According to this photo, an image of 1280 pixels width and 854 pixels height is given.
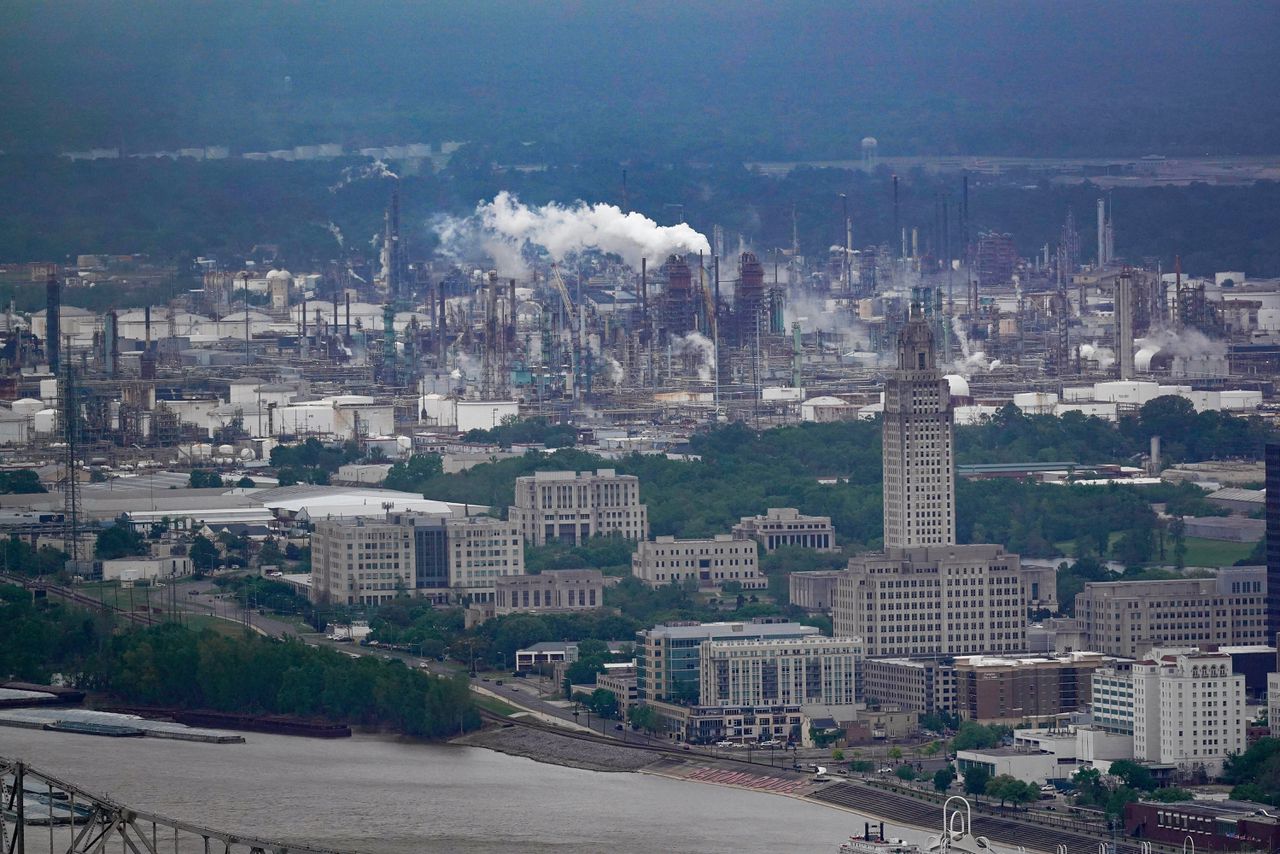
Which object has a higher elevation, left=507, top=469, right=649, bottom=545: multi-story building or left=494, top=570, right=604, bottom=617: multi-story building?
left=507, top=469, right=649, bottom=545: multi-story building

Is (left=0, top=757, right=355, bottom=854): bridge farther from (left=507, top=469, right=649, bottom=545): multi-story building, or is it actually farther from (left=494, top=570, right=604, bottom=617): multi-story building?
(left=507, top=469, right=649, bottom=545): multi-story building

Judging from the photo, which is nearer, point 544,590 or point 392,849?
point 392,849

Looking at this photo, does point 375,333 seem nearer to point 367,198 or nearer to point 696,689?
point 367,198

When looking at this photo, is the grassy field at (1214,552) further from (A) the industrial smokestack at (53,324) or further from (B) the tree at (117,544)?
(A) the industrial smokestack at (53,324)

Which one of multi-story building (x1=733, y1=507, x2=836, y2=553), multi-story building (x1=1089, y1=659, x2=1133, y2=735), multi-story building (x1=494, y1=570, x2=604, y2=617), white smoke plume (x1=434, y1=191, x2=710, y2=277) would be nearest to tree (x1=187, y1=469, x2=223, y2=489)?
multi-story building (x1=733, y1=507, x2=836, y2=553)

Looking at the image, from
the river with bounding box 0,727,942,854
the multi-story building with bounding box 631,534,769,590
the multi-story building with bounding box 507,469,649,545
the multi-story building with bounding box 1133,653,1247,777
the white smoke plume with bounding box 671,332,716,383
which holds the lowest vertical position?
the river with bounding box 0,727,942,854

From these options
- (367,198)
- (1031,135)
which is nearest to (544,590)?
(367,198)

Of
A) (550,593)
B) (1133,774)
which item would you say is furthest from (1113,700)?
(550,593)
